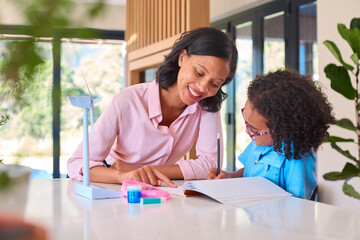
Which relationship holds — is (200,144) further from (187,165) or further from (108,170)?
(108,170)

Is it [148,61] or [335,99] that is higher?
[148,61]

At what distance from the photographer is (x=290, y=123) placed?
1.50m

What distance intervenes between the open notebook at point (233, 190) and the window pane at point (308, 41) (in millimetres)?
3120

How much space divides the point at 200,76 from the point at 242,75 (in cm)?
372

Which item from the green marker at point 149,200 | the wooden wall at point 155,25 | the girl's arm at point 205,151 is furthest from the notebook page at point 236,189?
the wooden wall at point 155,25

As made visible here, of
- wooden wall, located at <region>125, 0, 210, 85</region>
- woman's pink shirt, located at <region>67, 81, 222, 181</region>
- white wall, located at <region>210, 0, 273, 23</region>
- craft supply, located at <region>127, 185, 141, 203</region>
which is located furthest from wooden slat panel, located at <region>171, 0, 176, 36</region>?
craft supply, located at <region>127, 185, 141, 203</region>

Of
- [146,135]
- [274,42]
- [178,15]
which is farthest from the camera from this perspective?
[274,42]

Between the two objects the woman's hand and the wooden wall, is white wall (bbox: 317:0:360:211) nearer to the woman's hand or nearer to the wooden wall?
the wooden wall

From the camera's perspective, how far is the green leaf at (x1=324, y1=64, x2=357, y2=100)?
0.76 m

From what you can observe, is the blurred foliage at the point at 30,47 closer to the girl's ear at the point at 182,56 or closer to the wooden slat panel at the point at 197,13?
the girl's ear at the point at 182,56

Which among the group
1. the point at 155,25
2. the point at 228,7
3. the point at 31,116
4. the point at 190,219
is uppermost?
the point at 228,7

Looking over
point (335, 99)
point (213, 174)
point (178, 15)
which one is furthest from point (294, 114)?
point (178, 15)

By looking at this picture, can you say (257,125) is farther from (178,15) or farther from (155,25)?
(155,25)

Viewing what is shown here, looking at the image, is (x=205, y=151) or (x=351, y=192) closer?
(x=351, y=192)
